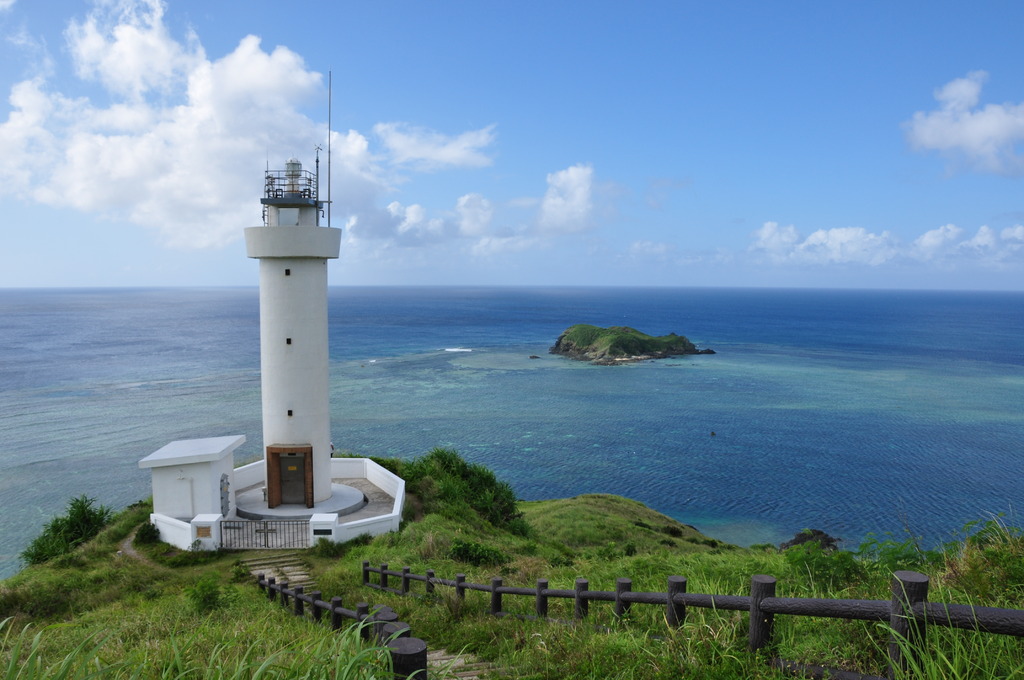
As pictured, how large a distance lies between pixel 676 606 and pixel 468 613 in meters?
3.65

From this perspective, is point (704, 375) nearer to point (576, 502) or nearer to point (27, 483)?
point (576, 502)

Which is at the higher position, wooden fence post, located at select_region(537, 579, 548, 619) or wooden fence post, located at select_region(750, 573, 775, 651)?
wooden fence post, located at select_region(750, 573, 775, 651)

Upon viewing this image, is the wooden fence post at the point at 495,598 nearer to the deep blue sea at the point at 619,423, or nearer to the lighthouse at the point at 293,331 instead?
the lighthouse at the point at 293,331

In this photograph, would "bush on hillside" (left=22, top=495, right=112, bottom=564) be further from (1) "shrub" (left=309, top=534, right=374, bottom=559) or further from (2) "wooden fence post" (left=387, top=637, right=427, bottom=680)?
(2) "wooden fence post" (left=387, top=637, right=427, bottom=680)

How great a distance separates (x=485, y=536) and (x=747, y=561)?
8943mm

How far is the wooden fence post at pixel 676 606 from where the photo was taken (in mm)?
5059

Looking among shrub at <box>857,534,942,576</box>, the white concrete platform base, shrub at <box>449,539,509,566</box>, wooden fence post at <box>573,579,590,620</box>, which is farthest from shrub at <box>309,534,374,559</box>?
shrub at <box>857,534,942,576</box>

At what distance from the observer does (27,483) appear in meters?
35.1

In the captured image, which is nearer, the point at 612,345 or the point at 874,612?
the point at 874,612

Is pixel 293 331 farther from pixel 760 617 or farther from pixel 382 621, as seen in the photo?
pixel 760 617

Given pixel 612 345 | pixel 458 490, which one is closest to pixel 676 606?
pixel 458 490

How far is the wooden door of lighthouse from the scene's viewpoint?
17281 millimetres

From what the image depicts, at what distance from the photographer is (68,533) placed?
16234 millimetres

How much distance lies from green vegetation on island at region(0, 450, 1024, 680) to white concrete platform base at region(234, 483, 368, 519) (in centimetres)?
186
